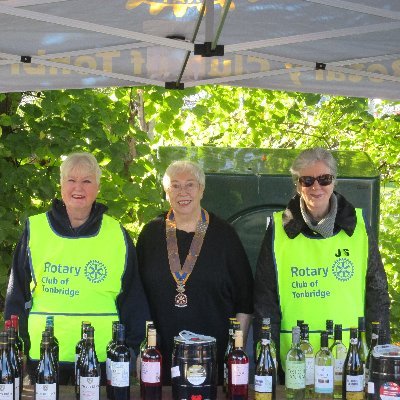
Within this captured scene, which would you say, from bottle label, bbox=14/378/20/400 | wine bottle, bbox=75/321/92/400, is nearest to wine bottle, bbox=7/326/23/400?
bottle label, bbox=14/378/20/400

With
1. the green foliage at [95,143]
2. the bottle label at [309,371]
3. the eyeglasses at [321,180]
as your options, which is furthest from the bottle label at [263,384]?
the green foliage at [95,143]

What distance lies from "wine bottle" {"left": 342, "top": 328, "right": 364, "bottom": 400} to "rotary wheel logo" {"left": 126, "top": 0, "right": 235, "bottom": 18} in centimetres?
157

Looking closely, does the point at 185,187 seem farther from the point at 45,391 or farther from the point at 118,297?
the point at 45,391

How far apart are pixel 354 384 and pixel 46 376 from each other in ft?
3.92

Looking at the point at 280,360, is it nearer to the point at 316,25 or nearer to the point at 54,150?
the point at 316,25

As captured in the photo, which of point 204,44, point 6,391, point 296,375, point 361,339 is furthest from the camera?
point 204,44

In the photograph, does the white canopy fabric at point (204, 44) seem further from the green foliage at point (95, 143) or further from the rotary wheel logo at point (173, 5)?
the green foliage at point (95, 143)

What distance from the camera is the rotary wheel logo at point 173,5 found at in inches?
140

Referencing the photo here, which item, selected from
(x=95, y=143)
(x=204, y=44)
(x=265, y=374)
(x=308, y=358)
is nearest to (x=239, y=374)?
(x=265, y=374)

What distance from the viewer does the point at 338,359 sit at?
10.8 ft

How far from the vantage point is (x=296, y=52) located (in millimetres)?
4254

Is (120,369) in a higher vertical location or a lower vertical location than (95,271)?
lower

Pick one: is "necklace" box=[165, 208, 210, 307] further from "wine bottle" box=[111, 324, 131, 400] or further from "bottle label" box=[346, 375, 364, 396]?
"bottle label" box=[346, 375, 364, 396]

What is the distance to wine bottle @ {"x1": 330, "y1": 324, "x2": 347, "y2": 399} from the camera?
322cm
